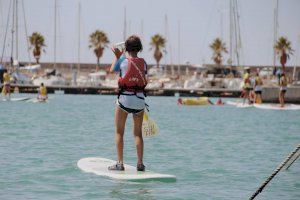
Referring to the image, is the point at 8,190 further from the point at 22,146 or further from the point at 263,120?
the point at 263,120

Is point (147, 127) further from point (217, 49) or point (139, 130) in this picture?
point (217, 49)

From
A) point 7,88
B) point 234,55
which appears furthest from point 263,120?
point 234,55

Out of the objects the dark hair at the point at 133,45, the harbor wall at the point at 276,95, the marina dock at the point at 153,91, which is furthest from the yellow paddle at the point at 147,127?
the marina dock at the point at 153,91

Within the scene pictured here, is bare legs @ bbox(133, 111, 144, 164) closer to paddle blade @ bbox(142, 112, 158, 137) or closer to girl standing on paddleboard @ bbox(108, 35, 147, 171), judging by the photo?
girl standing on paddleboard @ bbox(108, 35, 147, 171)

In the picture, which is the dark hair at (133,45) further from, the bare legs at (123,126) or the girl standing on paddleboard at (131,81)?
the bare legs at (123,126)

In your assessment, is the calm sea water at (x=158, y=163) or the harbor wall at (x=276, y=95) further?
the harbor wall at (x=276, y=95)

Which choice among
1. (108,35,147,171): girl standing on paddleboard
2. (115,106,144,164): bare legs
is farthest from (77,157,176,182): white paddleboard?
(108,35,147,171): girl standing on paddleboard

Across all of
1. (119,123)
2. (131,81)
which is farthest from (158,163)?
(131,81)

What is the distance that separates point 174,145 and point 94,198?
737 centimetres

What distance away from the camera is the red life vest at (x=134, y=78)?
35.8 ft

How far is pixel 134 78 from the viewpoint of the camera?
11.0m

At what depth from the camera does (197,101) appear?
152 feet

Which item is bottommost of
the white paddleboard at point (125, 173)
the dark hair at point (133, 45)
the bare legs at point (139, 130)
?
the white paddleboard at point (125, 173)

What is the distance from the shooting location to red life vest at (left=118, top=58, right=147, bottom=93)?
35.8ft
